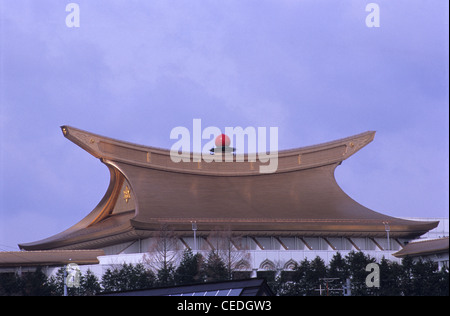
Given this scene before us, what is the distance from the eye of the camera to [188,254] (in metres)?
33.6

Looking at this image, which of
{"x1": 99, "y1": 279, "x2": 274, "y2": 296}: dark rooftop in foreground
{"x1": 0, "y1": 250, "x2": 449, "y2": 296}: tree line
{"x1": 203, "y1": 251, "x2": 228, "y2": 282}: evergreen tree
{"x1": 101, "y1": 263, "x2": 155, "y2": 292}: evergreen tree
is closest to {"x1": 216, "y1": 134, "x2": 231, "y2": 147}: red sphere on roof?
{"x1": 0, "y1": 250, "x2": 449, "y2": 296}: tree line

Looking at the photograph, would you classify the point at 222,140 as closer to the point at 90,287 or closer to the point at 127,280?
the point at 127,280

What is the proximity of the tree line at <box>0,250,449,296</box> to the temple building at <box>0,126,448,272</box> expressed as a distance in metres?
3.79

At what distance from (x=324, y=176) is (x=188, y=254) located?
1268 cm

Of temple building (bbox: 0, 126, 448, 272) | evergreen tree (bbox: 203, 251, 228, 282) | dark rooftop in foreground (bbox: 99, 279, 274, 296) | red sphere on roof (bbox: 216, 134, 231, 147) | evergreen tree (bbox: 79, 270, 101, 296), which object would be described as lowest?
dark rooftop in foreground (bbox: 99, 279, 274, 296)

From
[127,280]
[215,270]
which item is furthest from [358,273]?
[127,280]

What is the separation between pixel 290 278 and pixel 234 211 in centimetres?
879

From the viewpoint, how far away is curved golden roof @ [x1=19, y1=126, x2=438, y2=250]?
39.1 m

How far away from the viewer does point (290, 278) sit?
32.6 metres

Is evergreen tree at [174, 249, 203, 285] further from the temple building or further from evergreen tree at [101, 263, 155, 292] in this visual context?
the temple building
